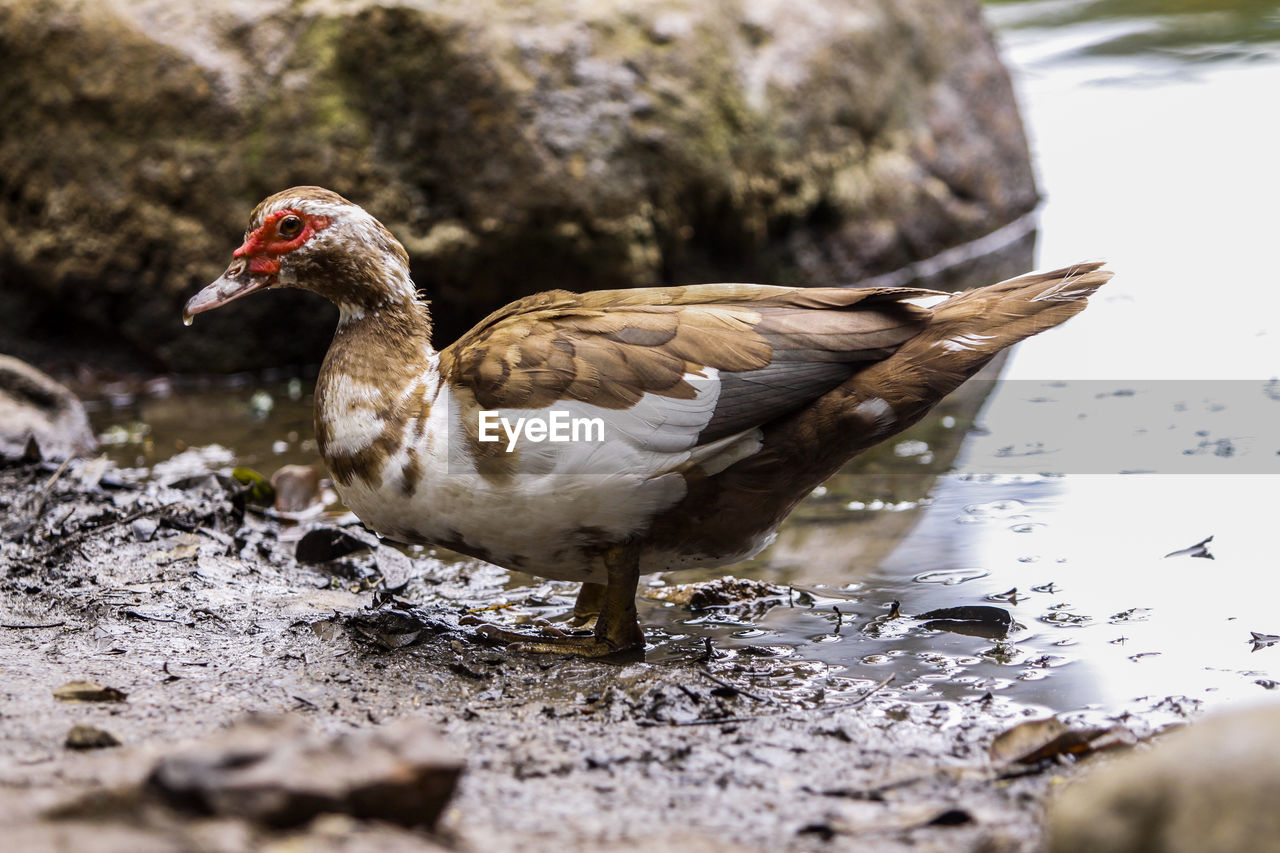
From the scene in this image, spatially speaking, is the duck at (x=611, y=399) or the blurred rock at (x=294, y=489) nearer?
the duck at (x=611, y=399)

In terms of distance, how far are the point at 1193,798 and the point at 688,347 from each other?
202 cm

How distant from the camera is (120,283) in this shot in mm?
7449

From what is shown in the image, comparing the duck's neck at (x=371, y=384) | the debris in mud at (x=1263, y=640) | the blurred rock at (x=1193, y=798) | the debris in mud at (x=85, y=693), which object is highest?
the duck's neck at (x=371, y=384)

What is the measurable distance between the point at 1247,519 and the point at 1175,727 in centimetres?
197

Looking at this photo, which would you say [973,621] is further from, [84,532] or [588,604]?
[84,532]

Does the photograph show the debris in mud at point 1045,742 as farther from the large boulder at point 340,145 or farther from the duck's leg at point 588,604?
the large boulder at point 340,145

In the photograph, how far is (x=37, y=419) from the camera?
18.9 feet

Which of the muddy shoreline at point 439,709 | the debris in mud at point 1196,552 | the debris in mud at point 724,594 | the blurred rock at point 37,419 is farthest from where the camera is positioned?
the blurred rock at point 37,419

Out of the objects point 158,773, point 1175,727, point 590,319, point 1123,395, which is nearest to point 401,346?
point 590,319

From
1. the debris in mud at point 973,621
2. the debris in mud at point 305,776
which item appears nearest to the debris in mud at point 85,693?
the debris in mud at point 305,776

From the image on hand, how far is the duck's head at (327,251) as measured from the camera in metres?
4.01

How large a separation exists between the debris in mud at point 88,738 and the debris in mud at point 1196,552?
3.48 m

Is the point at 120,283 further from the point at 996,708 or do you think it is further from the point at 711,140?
the point at 996,708

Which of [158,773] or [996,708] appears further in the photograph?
[996,708]
